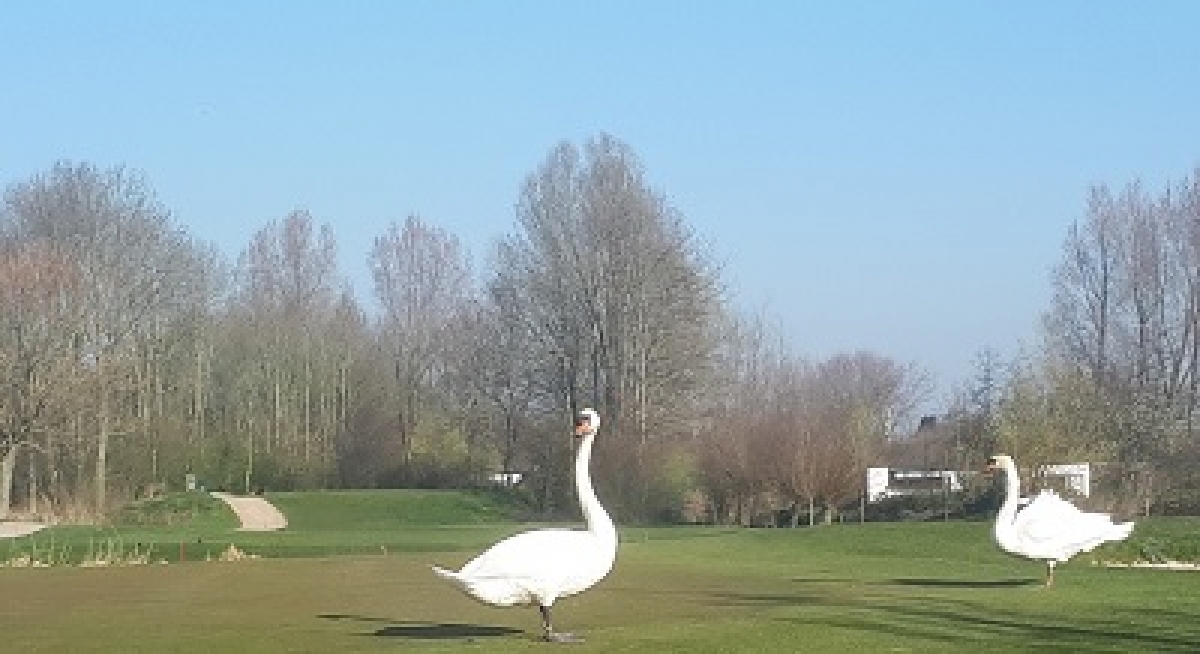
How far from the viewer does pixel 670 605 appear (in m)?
20.3

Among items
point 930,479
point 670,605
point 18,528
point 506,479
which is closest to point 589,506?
point 670,605

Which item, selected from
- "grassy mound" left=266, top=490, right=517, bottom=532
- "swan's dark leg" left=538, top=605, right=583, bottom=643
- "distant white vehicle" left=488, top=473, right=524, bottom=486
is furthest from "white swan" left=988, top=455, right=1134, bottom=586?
"distant white vehicle" left=488, top=473, right=524, bottom=486

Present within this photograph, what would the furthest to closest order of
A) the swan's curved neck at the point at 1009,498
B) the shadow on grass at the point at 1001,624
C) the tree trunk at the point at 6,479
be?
1. the tree trunk at the point at 6,479
2. the swan's curved neck at the point at 1009,498
3. the shadow on grass at the point at 1001,624

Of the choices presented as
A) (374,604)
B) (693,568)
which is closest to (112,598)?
(374,604)

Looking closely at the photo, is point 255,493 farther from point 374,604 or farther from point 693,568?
point 374,604

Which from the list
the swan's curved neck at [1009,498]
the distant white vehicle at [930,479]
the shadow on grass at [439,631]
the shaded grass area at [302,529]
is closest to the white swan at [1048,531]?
the swan's curved neck at [1009,498]

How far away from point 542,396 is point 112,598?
2209 inches

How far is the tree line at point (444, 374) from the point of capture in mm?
59750

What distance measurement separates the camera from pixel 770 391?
258 feet

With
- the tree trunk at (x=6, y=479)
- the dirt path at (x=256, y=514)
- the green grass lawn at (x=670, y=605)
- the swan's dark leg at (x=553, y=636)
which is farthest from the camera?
the tree trunk at (x=6, y=479)

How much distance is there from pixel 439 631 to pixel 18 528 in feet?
122

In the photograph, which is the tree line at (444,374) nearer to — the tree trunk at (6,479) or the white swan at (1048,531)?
the tree trunk at (6,479)

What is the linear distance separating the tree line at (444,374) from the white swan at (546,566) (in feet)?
111

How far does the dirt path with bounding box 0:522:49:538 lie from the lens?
4578 centimetres
